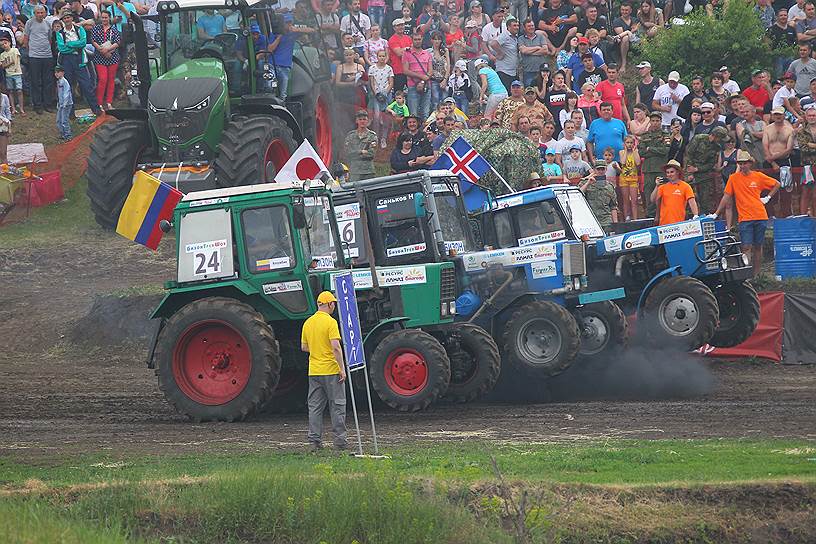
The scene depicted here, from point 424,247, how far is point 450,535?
6809 mm

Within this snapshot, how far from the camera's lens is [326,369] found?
1344 cm

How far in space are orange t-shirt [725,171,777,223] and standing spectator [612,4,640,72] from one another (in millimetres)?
7904

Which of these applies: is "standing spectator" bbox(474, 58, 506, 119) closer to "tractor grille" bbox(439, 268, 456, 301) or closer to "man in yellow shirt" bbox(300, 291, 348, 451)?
"tractor grille" bbox(439, 268, 456, 301)

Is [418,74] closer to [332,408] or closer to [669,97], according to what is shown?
[669,97]

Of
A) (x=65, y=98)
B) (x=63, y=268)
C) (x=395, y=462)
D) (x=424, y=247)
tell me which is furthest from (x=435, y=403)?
(x=65, y=98)

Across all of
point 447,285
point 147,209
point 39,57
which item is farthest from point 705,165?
point 39,57

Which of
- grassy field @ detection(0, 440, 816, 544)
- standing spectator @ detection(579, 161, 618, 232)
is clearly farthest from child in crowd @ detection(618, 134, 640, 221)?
grassy field @ detection(0, 440, 816, 544)

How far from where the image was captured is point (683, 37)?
26641 millimetres

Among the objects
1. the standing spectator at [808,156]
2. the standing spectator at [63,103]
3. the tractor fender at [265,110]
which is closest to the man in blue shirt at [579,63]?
the standing spectator at [808,156]

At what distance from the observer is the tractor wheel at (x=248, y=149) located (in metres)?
20.4

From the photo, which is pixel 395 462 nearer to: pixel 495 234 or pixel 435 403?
pixel 435 403

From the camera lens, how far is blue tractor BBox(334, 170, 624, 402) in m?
16.5

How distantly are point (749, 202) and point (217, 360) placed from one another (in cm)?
925

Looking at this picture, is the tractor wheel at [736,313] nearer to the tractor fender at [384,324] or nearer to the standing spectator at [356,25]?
the tractor fender at [384,324]
